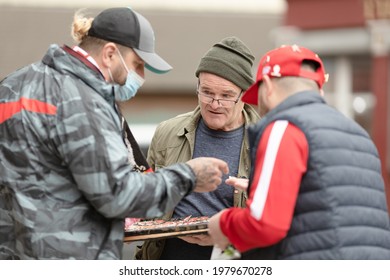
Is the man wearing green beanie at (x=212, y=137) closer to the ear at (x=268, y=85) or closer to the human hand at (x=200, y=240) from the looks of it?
the human hand at (x=200, y=240)

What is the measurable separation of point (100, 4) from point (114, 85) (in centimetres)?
1056

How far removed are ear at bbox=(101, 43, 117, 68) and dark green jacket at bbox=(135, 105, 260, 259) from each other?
107cm

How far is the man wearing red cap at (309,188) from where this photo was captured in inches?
111

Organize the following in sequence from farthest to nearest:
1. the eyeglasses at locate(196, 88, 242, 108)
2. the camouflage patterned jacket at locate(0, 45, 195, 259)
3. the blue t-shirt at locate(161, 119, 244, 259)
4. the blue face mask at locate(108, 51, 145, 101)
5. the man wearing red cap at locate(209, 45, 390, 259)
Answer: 1. the eyeglasses at locate(196, 88, 242, 108)
2. the blue t-shirt at locate(161, 119, 244, 259)
3. the blue face mask at locate(108, 51, 145, 101)
4. the camouflage patterned jacket at locate(0, 45, 195, 259)
5. the man wearing red cap at locate(209, 45, 390, 259)

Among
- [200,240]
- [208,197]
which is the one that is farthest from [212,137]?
[200,240]

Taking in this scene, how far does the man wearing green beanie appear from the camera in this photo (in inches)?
159

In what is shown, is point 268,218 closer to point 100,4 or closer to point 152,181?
point 152,181

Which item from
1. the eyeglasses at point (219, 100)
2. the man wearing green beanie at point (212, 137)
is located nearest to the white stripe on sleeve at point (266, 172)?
the man wearing green beanie at point (212, 137)

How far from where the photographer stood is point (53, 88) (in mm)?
3066

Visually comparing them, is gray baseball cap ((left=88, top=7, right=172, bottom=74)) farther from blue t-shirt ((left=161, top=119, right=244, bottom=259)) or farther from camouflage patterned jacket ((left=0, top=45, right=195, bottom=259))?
blue t-shirt ((left=161, top=119, right=244, bottom=259))

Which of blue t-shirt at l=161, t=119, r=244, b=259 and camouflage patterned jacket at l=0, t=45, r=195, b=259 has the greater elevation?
camouflage patterned jacket at l=0, t=45, r=195, b=259

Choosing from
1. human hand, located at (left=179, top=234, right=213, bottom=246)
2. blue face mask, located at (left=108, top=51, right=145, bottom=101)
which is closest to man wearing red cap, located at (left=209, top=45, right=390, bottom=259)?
blue face mask, located at (left=108, top=51, right=145, bottom=101)

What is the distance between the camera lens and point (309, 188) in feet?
9.37
